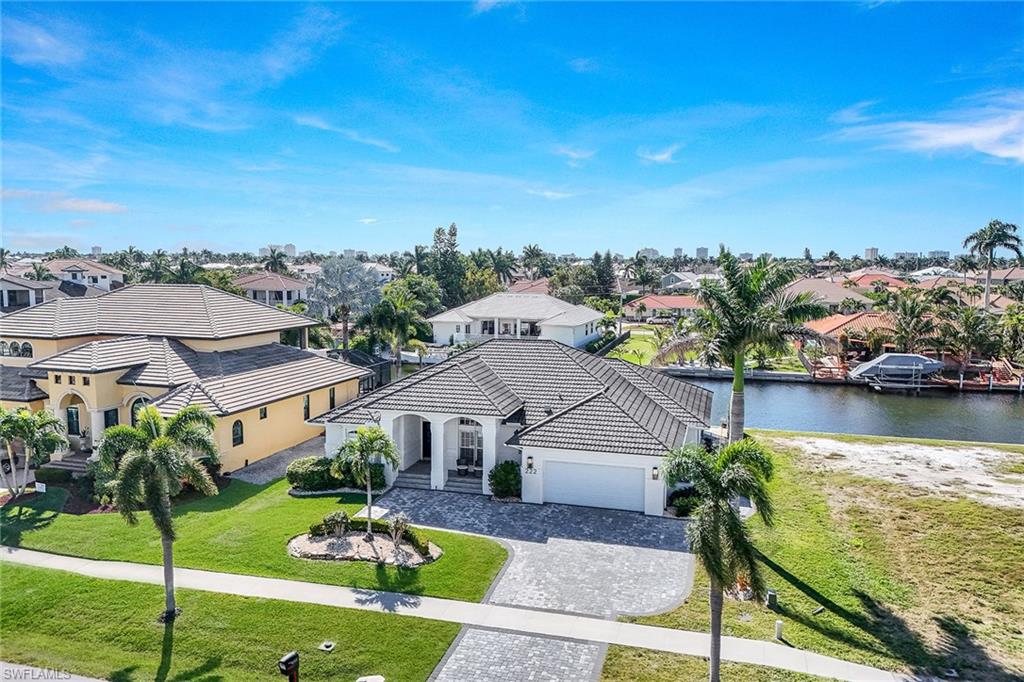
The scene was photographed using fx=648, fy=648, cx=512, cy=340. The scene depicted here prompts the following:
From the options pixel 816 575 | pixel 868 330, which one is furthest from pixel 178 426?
pixel 868 330

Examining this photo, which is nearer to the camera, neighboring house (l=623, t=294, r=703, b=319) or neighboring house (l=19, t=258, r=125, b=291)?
neighboring house (l=623, t=294, r=703, b=319)

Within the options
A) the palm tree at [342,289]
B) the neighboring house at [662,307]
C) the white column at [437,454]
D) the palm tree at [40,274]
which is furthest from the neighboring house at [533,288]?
the white column at [437,454]

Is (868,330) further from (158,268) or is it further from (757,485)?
(158,268)

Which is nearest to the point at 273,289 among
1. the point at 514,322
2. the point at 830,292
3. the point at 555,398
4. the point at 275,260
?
the point at 275,260

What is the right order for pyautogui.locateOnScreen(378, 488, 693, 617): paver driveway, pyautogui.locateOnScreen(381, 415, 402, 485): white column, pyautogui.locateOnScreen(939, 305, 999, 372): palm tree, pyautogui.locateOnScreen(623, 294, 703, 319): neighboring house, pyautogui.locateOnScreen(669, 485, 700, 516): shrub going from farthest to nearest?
pyautogui.locateOnScreen(623, 294, 703, 319): neighboring house < pyautogui.locateOnScreen(939, 305, 999, 372): palm tree < pyautogui.locateOnScreen(381, 415, 402, 485): white column < pyautogui.locateOnScreen(669, 485, 700, 516): shrub < pyautogui.locateOnScreen(378, 488, 693, 617): paver driveway

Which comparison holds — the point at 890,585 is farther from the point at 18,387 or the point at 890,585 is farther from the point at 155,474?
the point at 18,387

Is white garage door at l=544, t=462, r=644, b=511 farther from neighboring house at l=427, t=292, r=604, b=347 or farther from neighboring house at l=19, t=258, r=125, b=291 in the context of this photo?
neighboring house at l=19, t=258, r=125, b=291

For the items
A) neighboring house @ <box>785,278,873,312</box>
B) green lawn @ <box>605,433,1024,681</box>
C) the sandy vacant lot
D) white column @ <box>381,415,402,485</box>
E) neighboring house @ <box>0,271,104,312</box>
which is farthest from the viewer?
neighboring house @ <box>785,278,873,312</box>

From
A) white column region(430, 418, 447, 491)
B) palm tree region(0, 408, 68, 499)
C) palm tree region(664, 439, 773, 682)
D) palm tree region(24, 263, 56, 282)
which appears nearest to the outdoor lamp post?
palm tree region(664, 439, 773, 682)
